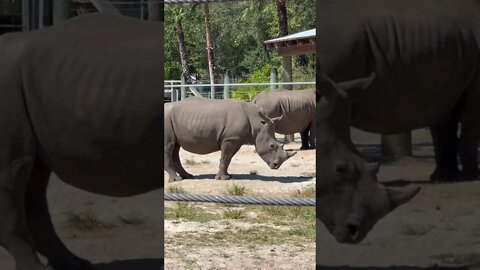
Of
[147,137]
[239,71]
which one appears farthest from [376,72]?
[239,71]

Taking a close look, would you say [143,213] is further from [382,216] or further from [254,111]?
[254,111]

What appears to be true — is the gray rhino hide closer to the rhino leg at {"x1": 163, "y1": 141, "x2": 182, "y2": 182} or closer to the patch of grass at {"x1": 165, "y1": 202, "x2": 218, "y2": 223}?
the patch of grass at {"x1": 165, "y1": 202, "x2": 218, "y2": 223}

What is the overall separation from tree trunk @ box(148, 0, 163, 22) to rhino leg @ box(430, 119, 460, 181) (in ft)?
→ 2.00

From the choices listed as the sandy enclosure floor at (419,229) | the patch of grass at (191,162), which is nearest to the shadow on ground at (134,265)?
the sandy enclosure floor at (419,229)

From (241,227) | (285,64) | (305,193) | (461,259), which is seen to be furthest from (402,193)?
(285,64)

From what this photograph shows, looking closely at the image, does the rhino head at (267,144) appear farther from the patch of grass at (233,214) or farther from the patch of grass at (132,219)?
the patch of grass at (132,219)

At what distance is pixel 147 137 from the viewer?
4.95 feet

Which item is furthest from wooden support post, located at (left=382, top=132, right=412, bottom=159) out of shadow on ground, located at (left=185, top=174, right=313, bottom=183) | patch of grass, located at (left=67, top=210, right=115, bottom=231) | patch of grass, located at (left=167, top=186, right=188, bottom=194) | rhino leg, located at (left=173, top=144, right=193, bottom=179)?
rhino leg, located at (left=173, top=144, right=193, bottom=179)

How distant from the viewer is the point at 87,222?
5.22 feet

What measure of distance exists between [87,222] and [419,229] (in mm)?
731

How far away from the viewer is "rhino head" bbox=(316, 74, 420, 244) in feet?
4.60

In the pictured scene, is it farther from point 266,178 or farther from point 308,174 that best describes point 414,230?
point 308,174

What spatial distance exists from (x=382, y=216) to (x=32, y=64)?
828 mm

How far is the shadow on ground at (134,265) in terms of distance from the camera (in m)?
1.57
